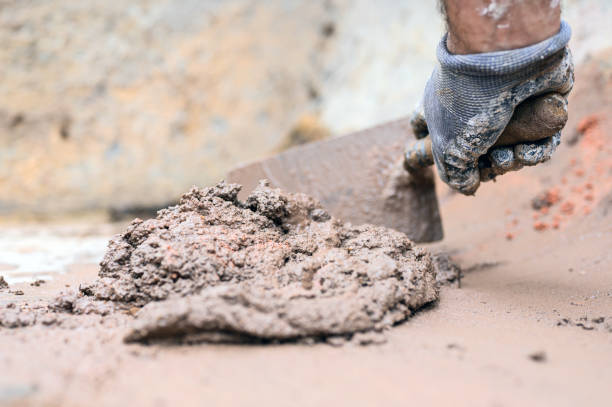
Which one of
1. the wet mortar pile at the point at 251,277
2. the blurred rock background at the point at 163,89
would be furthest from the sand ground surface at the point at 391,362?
the blurred rock background at the point at 163,89

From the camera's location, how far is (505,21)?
1151mm

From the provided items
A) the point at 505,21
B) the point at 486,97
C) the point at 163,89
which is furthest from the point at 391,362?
the point at 163,89

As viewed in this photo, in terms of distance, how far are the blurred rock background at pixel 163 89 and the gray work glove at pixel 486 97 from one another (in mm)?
3029

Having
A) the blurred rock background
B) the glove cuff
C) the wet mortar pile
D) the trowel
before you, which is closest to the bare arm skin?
the glove cuff

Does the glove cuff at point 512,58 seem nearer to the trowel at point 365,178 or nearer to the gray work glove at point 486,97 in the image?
the gray work glove at point 486,97

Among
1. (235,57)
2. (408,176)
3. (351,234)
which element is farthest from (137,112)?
(351,234)

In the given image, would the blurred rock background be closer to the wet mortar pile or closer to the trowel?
the trowel

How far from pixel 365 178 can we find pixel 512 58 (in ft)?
3.72

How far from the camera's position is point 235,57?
4.93 meters

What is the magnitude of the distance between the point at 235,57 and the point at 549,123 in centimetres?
411

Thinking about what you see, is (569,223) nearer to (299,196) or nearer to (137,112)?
(299,196)

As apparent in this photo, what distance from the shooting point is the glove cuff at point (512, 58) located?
1152 mm

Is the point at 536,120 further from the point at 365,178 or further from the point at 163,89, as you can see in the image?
the point at 163,89

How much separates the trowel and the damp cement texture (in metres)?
0.55
